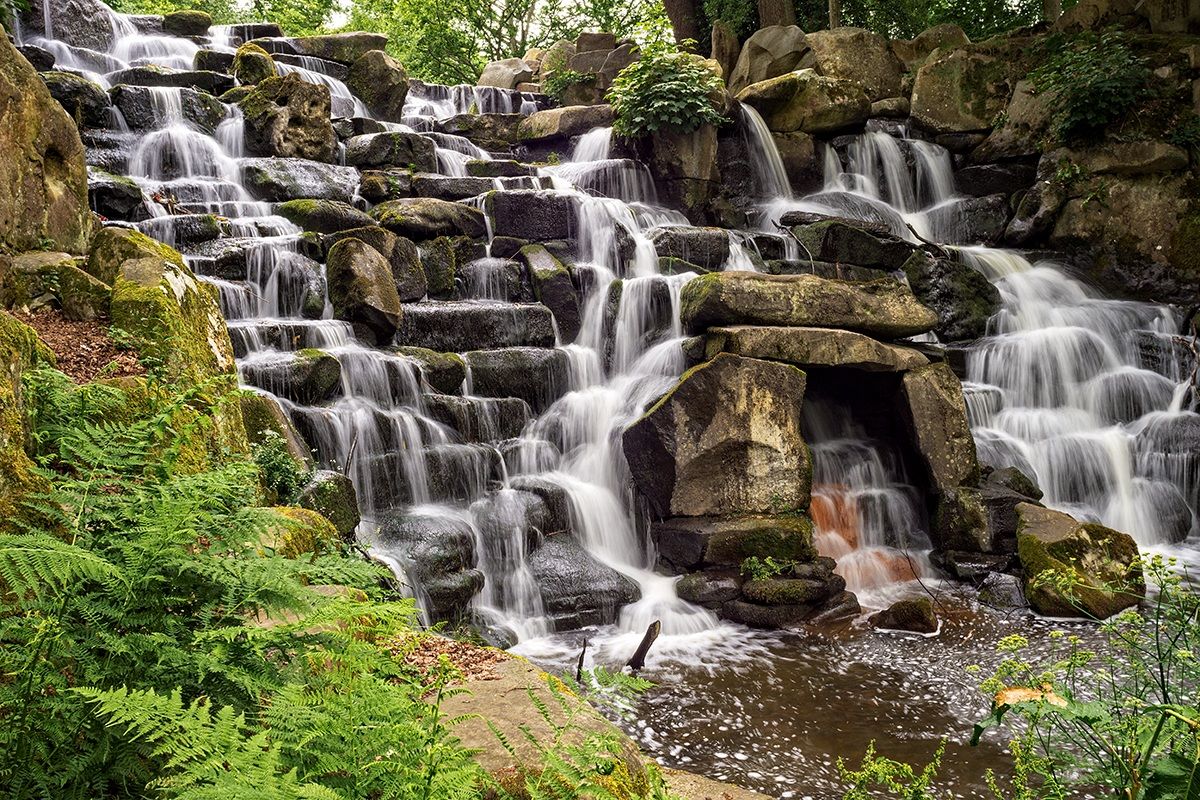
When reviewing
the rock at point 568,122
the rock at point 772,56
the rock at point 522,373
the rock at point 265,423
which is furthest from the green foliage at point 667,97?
the rock at point 265,423

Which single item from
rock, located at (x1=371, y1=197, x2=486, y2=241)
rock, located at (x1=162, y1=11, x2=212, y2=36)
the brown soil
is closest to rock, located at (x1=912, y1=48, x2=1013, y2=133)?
rock, located at (x1=371, y1=197, x2=486, y2=241)

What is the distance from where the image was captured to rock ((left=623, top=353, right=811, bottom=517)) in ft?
26.9

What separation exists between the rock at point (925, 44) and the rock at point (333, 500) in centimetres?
1660

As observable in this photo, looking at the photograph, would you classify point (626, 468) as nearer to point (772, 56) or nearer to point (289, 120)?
point (289, 120)

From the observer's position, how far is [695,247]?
12625mm

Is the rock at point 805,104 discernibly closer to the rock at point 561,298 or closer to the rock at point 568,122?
the rock at point 568,122

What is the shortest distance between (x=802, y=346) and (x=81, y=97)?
40.2ft

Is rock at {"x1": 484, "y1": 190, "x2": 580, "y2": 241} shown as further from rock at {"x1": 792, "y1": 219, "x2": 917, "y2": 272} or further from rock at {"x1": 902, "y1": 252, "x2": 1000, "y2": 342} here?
rock at {"x1": 902, "y1": 252, "x2": 1000, "y2": 342}

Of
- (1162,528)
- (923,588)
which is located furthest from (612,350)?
(1162,528)

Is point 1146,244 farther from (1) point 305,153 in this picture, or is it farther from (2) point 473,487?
(1) point 305,153

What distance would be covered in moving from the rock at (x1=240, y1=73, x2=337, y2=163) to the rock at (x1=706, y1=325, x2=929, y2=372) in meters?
8.91

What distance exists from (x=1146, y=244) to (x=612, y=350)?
969 centimetres

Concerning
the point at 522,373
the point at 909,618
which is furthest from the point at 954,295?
the point at 522,373

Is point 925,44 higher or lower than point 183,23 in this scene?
lower
